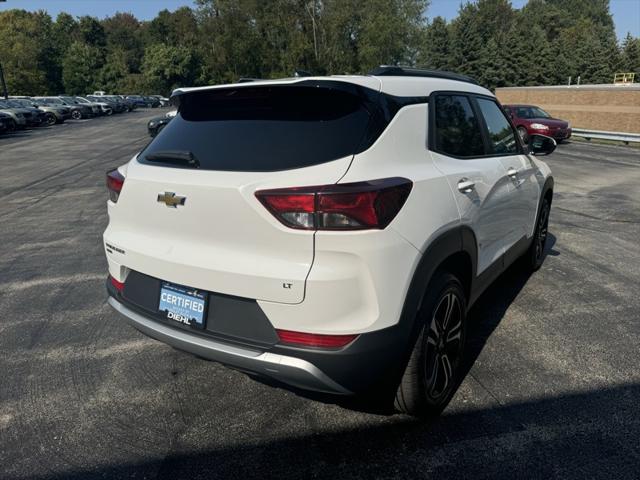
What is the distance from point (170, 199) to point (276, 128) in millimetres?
645

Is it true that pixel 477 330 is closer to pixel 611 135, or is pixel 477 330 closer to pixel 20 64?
pixel 611 135

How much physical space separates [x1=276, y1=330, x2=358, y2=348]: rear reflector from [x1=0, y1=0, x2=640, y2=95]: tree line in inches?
1493

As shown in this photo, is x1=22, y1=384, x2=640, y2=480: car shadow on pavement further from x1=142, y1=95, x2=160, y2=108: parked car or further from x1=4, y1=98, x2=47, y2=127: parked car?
x1=142, y1=95, x2=160, y2=108: parked car

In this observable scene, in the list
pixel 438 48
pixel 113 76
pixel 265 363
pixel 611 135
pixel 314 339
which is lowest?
pixel 611 135

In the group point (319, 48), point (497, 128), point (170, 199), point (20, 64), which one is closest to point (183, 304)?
point (170, 199)

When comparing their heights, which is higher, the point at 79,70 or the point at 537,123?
the point at 79,70

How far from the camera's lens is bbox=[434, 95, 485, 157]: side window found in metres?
2.90

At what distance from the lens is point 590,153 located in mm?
17406

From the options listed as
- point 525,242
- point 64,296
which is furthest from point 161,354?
point 525,242

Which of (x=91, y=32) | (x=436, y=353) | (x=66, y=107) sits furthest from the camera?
(x=91, y=32)

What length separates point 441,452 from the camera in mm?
2543

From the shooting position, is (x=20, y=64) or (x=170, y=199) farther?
(x=20, y=64)

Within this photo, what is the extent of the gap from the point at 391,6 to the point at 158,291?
53864 millimetres

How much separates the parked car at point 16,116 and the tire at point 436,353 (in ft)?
90.2
